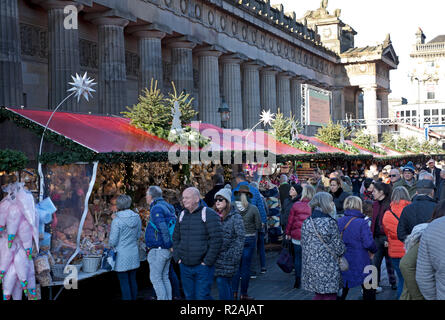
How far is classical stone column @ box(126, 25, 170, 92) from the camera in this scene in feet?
75.2

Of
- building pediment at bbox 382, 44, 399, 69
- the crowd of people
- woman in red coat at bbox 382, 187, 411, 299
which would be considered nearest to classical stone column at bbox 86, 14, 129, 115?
the crowd of people

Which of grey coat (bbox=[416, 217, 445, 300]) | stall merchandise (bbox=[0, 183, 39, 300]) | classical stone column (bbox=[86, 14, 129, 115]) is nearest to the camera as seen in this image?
grey coat (bbox=[416, 217, 445, 300])

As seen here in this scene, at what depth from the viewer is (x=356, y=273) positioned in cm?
→ 709

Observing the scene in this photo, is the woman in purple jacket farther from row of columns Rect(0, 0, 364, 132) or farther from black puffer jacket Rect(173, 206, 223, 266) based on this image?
row of columns Rect(0, 0, 364, 132)

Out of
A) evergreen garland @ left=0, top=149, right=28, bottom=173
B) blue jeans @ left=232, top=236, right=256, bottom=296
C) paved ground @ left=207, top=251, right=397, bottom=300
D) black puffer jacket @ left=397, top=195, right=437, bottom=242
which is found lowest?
paved ground @ left=207, top=251, right=397, bottom=300

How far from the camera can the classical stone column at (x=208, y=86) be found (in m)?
28.3

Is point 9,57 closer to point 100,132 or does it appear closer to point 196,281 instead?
point 100,132

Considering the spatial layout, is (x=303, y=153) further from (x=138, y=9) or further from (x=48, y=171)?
(x=48, y=171)

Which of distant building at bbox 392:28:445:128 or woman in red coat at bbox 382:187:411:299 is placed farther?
distant building at bbox 392:28:445:128

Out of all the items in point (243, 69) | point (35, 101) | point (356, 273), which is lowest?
point (356, 273)

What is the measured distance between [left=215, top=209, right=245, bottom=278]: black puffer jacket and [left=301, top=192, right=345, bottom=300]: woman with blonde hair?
92cm

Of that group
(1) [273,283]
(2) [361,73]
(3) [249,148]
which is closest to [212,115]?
(3) [249,148]

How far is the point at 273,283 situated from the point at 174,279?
6.98 feet

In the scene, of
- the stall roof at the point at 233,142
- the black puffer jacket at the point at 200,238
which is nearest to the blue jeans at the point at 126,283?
the black puffer jacket at the point at 200,238
